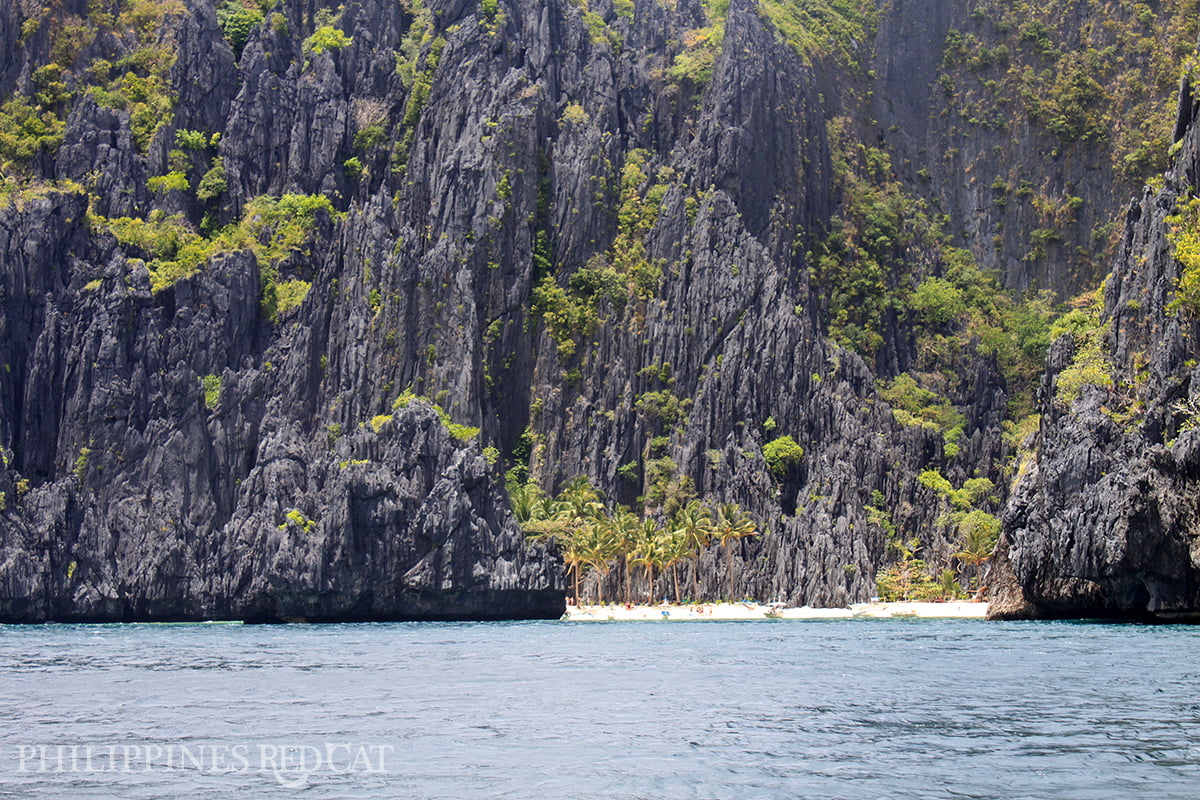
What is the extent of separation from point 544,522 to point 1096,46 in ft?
300

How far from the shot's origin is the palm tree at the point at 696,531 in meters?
108

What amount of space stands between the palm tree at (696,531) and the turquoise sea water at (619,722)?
48.3 meters

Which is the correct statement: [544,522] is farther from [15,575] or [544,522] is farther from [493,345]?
[15,575]

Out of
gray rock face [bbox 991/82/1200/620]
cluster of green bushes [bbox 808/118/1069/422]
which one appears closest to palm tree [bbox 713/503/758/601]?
cluster of green bushes [bbox 808/118/1069/422]

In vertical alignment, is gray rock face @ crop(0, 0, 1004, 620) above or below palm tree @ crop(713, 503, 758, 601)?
above

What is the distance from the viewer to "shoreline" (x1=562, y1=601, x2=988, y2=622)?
9306cm

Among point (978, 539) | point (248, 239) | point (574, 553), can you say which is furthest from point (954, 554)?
point (248, 239)

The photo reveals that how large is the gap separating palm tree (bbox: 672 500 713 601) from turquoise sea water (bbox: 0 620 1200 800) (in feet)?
158

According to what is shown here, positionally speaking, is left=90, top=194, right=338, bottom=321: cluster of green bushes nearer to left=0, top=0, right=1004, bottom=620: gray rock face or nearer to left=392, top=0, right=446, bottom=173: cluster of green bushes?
left=0, top=0, right=1004, bottom=620: gray rock face

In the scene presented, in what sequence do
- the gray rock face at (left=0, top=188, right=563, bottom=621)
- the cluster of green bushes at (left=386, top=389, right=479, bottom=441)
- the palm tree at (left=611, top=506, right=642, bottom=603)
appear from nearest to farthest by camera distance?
the gray rock face at (left=0, top=188, right=563, bottom=621), the palm tree at (left=611, top=506, right=642, bottom=603), the cluster of green bushes at (left=386, top=389, right=479, bottom=441)

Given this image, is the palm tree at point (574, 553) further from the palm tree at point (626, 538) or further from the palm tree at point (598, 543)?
the palm tree at point (626, 538)

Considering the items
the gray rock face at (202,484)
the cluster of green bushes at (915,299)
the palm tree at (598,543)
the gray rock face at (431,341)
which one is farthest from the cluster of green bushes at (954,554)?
the gray rock face at (202,484)

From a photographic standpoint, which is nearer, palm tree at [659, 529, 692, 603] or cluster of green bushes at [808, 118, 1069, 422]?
palm tree at [659, 529, 692, 603]

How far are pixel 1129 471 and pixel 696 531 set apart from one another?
147 ft
